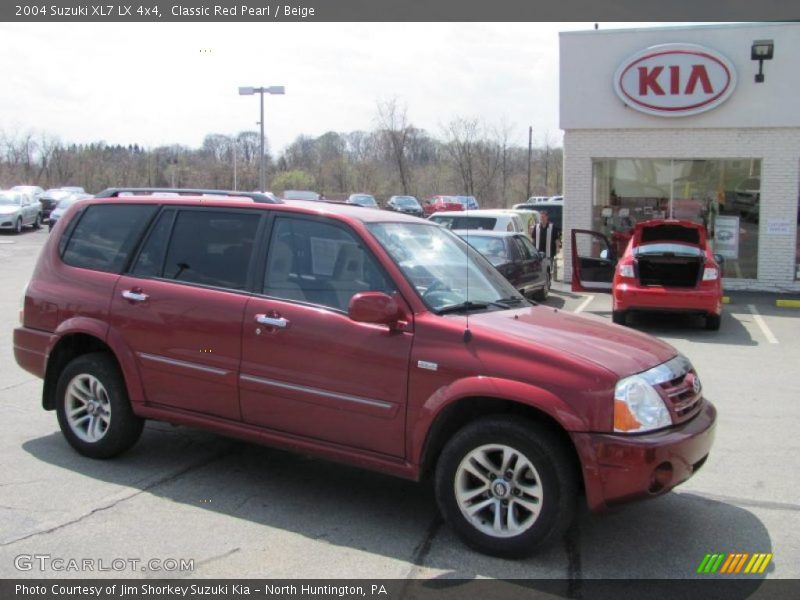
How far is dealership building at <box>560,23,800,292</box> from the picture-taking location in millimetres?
16109

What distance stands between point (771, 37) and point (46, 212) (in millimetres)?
32628

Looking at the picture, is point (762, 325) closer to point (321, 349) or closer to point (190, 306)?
point (321, 349)

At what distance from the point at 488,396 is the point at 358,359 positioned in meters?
0.79

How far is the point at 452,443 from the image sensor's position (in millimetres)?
4098

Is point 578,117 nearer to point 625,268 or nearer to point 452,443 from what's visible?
point 625,268

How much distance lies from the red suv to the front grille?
2 cm

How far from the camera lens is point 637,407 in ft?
12.7

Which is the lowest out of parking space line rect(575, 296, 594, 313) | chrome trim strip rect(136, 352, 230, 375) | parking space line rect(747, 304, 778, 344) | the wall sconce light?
parking space line rect(747, 304, 778, 344)

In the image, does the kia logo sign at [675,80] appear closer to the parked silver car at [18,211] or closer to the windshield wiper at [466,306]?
the windshield wiper at [466,306]

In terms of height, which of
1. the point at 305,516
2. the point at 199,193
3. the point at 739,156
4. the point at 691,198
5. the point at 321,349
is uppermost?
the point at 739,156

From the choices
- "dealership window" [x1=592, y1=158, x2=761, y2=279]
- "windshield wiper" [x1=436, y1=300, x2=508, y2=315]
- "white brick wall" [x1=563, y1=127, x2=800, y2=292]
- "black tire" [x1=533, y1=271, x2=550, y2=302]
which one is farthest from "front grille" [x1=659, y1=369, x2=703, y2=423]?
"white brick wall" [x1=563, y1=127, x2=800, y2=292]

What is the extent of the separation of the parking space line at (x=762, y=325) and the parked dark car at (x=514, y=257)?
3726 mm
